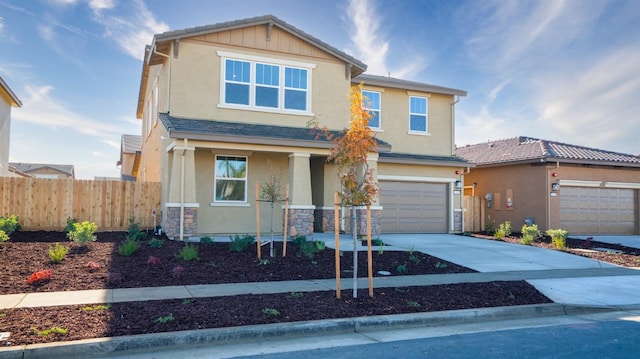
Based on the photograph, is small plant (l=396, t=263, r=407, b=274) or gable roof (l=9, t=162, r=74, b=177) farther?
gable roof (l=9, t=162, r=74, b=177)

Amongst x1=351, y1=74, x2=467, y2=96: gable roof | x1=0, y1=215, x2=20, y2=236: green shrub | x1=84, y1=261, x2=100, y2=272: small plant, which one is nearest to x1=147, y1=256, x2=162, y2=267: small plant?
x1=84, y1=261, x2=100, y2=272: small plant

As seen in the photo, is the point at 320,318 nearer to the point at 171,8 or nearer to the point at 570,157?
the point at 171,8

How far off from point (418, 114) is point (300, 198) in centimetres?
818

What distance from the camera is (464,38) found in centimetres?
1689

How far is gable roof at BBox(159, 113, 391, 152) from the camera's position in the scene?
14.4m

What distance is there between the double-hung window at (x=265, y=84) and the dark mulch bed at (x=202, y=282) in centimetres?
551

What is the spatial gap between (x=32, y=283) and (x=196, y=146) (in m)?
6.71

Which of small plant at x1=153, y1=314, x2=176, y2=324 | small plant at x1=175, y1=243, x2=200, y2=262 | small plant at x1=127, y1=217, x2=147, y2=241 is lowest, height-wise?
small plant at x1=153, y1=314, x2=176, y2=324

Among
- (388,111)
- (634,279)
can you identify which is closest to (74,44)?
(388,111)

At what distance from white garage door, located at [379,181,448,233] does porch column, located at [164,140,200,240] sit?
775cm

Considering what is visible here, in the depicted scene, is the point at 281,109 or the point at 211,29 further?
the point at 281,109

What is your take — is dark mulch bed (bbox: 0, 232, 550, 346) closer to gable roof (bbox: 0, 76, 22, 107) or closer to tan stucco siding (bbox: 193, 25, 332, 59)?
tan stucco siding (bbox: 193, 25, 332, 59)

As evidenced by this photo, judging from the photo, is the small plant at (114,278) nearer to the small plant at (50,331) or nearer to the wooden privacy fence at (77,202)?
the small plant at (50,331)

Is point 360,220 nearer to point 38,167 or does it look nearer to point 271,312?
point 271,312
